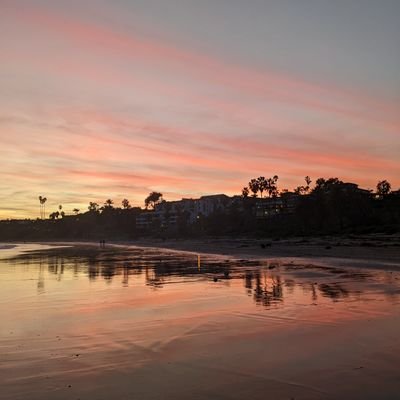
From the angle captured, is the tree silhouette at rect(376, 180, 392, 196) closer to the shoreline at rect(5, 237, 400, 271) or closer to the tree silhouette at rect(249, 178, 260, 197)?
the tree silhouette at rect(249, 178, 260, 197)

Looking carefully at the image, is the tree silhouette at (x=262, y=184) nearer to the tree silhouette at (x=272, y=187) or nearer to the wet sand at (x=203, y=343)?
the tree silhouette at (x=272, y=187)

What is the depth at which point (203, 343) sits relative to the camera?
9.35 m

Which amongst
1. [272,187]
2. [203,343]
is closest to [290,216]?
[272,187]

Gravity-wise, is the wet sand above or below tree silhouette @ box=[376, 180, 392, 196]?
below

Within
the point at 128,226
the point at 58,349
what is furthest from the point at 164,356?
the point at 128,226

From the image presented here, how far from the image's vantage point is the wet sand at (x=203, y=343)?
6.61 metres

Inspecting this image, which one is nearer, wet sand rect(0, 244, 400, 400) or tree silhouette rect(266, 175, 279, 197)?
wet sand rect(0, 244, 400, 400)

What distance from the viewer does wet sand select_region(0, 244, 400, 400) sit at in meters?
6.61

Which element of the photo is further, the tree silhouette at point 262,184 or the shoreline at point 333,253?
the tree silhouette at point 262,184

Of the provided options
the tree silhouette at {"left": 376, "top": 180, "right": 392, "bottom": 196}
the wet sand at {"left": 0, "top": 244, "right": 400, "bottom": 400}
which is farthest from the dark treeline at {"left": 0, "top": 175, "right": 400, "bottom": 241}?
the wet sand at {"left": 0, "top": 244, "right": 400, "bottom": 400}

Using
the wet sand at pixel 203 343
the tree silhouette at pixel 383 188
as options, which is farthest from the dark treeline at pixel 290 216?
the wet sand at pixel 203 343

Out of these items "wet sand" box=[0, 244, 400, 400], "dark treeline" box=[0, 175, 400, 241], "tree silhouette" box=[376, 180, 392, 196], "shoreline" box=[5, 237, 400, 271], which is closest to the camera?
"wet sand" box=[0, 244, 400, 400]

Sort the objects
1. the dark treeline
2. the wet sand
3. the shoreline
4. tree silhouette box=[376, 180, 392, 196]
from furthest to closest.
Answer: tree silhouette box=[376, 180, 392, 196] < the dark treeline < the shoreline < the wet sand

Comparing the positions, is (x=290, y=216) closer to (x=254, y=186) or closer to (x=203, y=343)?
(x=254, y=186)
